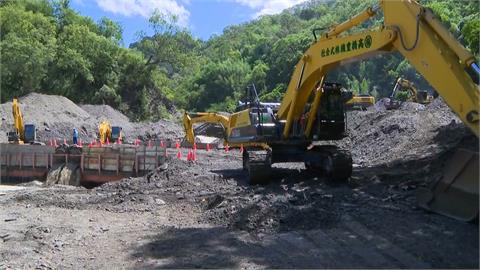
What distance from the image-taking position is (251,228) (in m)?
8.22

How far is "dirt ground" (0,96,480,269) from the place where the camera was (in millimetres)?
6617

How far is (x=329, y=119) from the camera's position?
12.0 m

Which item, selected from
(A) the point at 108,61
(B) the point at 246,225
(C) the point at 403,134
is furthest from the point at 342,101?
(A) the point at 108,61

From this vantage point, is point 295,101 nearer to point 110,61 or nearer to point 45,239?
point 45,239

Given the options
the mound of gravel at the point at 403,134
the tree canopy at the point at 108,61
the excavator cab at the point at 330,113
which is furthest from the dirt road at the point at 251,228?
the tree canopy at the point at 108,61

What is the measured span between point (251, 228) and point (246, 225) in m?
0.18

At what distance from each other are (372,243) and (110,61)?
50.1 meters

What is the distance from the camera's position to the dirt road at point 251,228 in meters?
6.57

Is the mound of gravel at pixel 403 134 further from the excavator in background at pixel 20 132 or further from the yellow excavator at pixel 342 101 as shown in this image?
the excavator in background at pixel 20 132

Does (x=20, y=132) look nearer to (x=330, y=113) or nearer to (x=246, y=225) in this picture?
(x=330, y=113)

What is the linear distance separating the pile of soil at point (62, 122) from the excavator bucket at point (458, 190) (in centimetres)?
2921

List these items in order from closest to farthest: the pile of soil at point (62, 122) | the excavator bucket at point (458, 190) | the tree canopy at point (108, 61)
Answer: the excavator bucket at point (458, 190) → the pile of soil at point (62, 122) → the tree canopy at point (108, 61)

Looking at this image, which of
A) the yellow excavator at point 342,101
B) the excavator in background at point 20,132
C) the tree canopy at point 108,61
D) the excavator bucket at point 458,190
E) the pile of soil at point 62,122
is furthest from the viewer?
the tree canopy at point 108,61

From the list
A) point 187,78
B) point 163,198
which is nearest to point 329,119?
point 163,198
